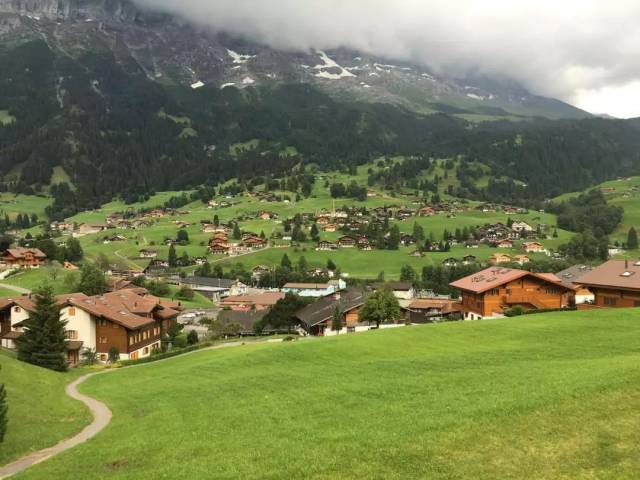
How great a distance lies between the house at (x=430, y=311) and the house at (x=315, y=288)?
118 feet

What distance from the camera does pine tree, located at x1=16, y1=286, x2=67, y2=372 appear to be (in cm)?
4988

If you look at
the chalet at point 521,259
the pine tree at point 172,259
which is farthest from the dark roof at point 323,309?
the chalet at point 521,259

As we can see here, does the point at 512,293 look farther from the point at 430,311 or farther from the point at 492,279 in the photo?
the point at 430,311

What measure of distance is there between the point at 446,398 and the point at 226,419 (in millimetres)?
9361

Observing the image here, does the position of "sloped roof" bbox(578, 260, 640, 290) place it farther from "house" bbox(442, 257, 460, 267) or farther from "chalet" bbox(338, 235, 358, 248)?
"chalet" bbox(338, 235, 358, 248)

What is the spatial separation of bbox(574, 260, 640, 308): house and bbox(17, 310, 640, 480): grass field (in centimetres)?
2184

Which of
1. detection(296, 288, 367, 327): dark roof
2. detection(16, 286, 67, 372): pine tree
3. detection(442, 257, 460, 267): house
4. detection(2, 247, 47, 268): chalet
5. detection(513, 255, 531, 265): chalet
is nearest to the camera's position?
detection(16, 286, 67, 372): pine tree


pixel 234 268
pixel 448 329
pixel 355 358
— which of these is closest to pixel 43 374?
pixel 355 358

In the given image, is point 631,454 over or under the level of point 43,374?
over

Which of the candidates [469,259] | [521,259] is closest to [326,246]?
[469,259]

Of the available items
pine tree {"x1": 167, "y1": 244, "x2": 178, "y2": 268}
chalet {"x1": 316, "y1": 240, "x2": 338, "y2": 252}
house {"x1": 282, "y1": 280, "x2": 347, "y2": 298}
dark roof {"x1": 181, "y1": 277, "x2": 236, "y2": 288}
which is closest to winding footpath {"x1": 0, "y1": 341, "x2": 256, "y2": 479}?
house {"x1": 282, "y1": 280, "x2": 347, "y2": 298}

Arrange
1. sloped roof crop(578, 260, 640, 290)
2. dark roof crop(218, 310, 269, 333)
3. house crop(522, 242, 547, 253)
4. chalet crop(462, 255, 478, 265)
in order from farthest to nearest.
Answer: house crop(522, 242, 547, 253) → chalet crop(462, 255, 478, 265) → dark roof crop(218, 310, 269, 333) → sloped roof crop(578, 260, 640, 290)

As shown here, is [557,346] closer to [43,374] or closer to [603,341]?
[603,341]

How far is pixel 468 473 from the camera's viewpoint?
626 inches
